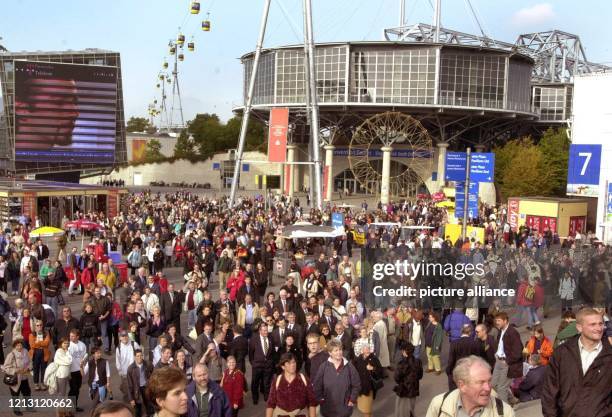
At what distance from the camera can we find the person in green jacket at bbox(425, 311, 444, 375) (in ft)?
36.7

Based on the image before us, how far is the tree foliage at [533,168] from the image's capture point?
49.0m

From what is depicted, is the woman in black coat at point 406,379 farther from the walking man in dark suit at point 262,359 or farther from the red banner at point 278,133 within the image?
the red banner at point 278,133

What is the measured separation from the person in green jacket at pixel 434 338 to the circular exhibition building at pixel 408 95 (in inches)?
1668

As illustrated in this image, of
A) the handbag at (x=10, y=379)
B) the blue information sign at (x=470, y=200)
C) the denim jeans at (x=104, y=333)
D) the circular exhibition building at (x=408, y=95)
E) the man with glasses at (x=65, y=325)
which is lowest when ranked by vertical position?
the denim jeans at (x=104, y=333)

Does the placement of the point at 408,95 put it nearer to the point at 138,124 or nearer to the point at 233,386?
the point at 233,386

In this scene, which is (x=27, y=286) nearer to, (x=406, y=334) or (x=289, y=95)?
(x=406, y=334)

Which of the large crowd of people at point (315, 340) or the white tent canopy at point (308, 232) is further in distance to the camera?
the white tent canopy at point (308, 232)

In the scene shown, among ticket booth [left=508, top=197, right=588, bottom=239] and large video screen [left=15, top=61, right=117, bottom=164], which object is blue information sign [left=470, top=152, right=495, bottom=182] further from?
large video screen [left=15, top=61, right=117, bottom=164]

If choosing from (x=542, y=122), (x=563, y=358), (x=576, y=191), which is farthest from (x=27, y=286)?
(x=542, y=122)

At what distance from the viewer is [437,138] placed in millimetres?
60375

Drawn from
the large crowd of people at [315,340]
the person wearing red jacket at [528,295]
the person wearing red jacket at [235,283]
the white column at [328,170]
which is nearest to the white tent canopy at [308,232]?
the large crowd of people at [315,340]

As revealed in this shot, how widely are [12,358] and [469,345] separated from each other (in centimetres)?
593

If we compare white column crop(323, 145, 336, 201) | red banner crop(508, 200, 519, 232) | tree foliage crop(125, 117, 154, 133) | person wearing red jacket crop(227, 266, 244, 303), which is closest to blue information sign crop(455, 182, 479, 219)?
red banner crop(508, 200, 519, 232)

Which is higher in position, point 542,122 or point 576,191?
point 542,122
